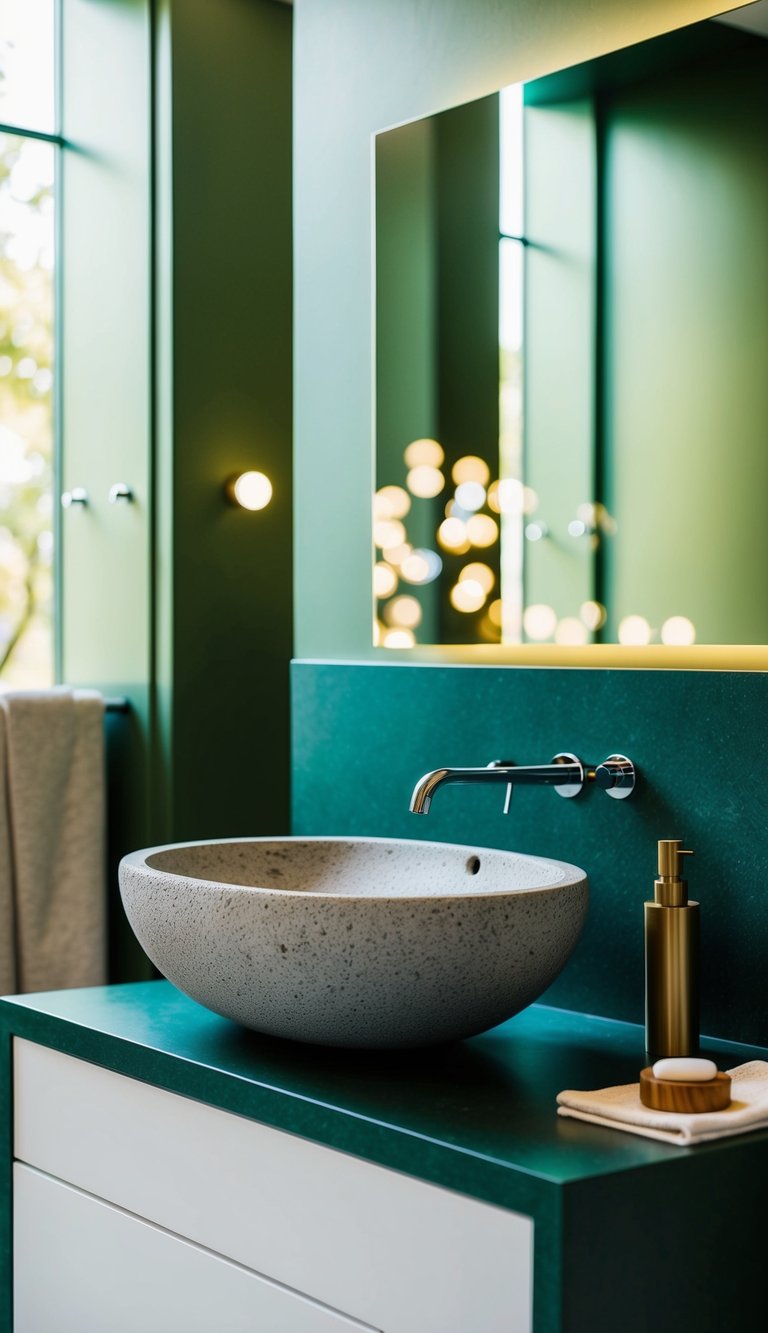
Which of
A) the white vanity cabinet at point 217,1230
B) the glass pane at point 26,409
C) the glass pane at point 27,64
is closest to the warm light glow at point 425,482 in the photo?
the white vanity cabinet at point 217,1230

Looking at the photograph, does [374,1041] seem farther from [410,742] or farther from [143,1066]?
[410,742]

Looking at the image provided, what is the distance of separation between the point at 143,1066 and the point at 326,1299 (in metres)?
0.29

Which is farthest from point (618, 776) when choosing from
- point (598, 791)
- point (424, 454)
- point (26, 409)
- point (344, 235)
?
point (26, 409)

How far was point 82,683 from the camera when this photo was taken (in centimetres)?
269

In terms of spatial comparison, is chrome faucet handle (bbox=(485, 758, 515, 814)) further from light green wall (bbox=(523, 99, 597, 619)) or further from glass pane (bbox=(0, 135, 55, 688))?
glass pane (bbox=(0, 135, 55, 688))

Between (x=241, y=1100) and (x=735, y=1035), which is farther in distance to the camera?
(x=735, y=1035)

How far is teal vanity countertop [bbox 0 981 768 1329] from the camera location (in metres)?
1.01

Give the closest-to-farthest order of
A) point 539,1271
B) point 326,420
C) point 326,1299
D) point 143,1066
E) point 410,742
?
1. point 539,1271
2. point 326,1299
3. point 143,1066
4. point 410,742
5. point 326,420

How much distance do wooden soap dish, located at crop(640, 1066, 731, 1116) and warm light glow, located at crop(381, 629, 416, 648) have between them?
781 mm

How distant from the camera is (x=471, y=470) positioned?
1.72m

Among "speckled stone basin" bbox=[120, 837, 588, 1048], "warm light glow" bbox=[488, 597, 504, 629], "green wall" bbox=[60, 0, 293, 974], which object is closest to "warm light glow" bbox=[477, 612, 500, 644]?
"warm light glow" bbox=[488, 597, 504, 629]

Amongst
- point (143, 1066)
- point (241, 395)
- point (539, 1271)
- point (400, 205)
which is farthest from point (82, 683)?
point (539, 1271)

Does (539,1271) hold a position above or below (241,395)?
below

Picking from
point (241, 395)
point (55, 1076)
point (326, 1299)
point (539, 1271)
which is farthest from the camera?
point (241, 395)
